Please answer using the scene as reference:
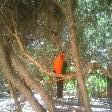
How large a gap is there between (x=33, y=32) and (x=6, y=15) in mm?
646

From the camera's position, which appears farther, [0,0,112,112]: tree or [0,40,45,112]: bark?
[0,0,112,112]: tree

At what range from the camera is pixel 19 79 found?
3.31m

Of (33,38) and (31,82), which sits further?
(33,38)

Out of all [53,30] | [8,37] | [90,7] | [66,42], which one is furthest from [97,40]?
[8,37]

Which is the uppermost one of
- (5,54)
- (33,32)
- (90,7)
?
(90,7)

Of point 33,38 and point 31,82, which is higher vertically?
point 33,38

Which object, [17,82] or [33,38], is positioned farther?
[33,38]

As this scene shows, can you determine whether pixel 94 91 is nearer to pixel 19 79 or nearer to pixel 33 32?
pixel 33 32

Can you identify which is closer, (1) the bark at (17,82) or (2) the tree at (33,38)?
(1) the bark at (17,82)

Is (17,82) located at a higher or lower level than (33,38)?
lower

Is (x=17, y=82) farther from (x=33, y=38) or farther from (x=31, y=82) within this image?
(x=33, y=38)

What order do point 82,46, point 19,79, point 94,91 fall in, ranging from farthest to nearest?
point 94,91, point 82,46, point 19,79

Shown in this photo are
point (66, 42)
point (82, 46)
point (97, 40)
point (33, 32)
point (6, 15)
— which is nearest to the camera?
point (6, 15)

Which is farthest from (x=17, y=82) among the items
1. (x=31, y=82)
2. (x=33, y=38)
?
(x=33, y=38)
